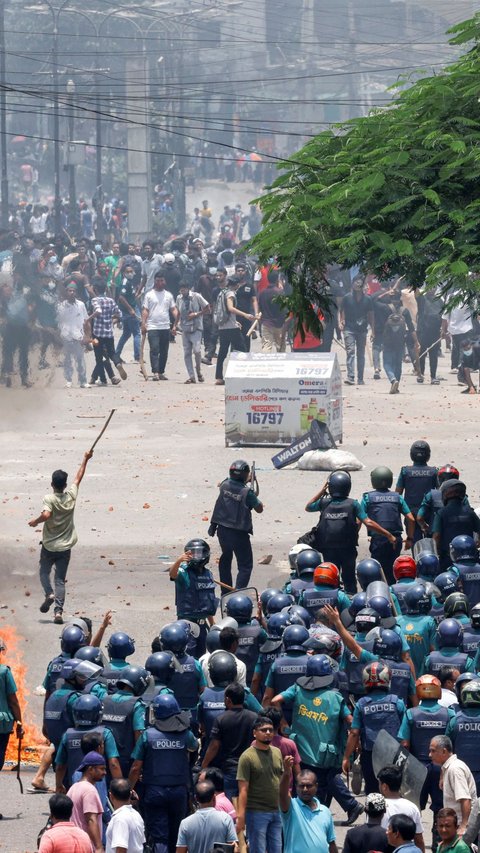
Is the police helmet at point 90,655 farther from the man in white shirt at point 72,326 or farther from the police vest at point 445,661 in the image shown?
the man in white shirt at point 72,326

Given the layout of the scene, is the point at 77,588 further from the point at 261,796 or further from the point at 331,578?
the point at 261,796

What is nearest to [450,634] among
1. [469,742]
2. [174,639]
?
[469,742]

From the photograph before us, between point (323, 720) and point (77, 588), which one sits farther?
point (77, 588)

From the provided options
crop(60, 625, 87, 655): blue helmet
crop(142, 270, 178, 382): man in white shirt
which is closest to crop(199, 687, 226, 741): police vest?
crop(60, 625, 87, 655): blue helmet

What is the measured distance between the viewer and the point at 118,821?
8.12 meters

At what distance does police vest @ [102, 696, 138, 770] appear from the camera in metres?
9.23

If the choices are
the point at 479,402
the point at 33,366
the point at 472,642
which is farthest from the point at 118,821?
the point at 33,366

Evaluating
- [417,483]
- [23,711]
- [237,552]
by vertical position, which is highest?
[417,483]

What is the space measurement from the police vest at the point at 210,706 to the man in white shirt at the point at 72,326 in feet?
56.7

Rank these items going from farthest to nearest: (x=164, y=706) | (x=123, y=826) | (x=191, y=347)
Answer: (x=191, y=347)
(x=164, y=706)
(x=123, y=826)

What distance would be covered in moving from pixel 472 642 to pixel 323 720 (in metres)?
1.55

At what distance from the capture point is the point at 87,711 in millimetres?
9000

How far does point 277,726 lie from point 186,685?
1.12m

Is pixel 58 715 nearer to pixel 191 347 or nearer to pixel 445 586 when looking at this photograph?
pixel 445 586
